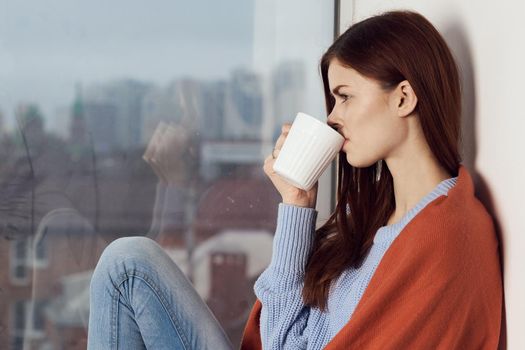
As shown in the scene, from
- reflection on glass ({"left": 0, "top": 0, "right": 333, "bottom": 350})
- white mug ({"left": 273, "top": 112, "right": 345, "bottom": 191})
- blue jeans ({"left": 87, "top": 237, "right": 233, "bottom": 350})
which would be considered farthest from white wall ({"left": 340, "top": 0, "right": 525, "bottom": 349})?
reflection on glass ({"left": 0, "top": 0, "right": 333, "bottom": 350})

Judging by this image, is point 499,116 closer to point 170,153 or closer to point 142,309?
point 142,309

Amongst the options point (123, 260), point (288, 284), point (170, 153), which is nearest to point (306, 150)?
point (288, 284)

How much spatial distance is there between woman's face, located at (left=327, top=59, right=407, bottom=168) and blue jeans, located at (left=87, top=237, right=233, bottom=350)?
1.22ft

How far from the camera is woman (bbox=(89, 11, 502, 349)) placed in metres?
0.94

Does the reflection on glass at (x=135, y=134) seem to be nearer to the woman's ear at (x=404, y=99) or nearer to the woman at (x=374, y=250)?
the woman at (x=374, y=250)

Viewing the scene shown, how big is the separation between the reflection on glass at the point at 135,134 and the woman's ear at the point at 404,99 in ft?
2.55

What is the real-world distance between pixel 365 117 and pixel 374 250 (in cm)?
21

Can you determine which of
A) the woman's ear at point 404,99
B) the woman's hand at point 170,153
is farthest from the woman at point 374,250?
the woman's hand at point 170,153

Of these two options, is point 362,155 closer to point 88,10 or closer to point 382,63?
point 382,63

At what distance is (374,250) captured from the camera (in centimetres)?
119

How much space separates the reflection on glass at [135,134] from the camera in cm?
172

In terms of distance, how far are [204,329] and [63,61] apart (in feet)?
2.42

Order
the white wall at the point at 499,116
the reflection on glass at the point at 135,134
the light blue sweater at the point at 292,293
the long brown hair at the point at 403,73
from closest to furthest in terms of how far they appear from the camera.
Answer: the white wall at the point at 499,116, the long brown hair at the point at 403,73, the light blue sweater at the point at 292,293, the reflection on glass at the point at 135,134

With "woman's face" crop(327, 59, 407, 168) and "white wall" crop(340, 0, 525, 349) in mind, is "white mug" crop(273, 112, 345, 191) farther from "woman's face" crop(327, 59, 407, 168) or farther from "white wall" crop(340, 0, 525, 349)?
"white wall" crop(340, 0, 525, 349)
